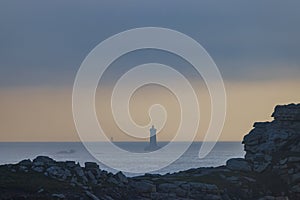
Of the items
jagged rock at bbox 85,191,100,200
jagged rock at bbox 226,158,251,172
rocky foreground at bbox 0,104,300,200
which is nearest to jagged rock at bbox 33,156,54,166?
rocky foreground at bbox 0,104,300,200

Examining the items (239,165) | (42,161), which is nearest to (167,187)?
(42,161)

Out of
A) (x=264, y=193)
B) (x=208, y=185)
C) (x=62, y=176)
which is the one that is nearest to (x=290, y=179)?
(x=264, y=193)

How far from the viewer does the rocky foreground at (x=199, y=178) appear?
286 feet

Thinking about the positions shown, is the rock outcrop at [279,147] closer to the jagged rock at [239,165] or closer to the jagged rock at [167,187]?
the jagged rock at [239,165]

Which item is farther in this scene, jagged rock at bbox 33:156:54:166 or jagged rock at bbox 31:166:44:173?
jagged rock at bbox 33:156:54:166

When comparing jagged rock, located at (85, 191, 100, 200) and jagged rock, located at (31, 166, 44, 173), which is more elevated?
jagged rock, located at (31, 166, 44, 173)

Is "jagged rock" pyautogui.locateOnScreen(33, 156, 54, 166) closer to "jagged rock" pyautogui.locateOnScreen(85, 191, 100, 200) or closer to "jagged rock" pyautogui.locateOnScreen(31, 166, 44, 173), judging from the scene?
"jagged rock" pyautogui.locateOnScreen(31, 166, 44, 173)

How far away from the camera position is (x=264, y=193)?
101500 millimetres

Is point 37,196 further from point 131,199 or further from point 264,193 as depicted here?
point 264,193

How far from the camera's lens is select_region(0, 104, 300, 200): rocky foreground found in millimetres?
87312

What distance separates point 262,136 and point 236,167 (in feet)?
27.2

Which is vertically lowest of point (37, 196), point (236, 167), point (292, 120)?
Result: point (37, 196)

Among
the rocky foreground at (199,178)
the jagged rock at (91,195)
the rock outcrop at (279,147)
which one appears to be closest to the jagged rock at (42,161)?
the rocky foreground at (199,178)

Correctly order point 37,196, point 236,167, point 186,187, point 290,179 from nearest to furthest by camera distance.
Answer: point 37,196
point 186,187
point 290,179
point 236,167
